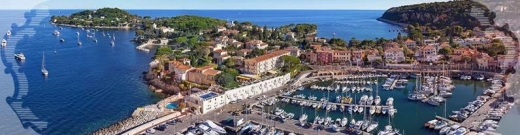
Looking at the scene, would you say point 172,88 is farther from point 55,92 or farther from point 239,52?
point 239,52

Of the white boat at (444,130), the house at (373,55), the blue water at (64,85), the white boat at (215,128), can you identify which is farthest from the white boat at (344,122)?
the house at (373,55)

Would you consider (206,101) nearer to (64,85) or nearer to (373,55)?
(64,85)

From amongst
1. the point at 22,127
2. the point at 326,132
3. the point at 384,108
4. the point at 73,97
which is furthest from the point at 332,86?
the point at 22,127

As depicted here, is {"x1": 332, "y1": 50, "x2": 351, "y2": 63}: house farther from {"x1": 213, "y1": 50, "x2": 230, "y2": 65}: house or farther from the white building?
{"x1": 213, "y1": 50, "x2": 230, "y2": 65}: house

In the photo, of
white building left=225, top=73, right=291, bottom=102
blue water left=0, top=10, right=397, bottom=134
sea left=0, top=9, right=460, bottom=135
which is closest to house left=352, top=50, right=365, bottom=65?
white building left=225, top=73, right=291, bottom=102

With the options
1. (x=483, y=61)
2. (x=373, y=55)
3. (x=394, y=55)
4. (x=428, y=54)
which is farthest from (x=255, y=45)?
(x=483, y=61)

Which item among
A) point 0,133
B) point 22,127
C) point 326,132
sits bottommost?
point 326,132
